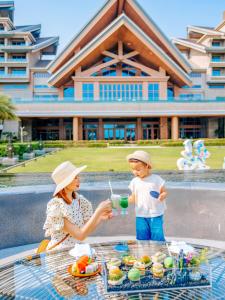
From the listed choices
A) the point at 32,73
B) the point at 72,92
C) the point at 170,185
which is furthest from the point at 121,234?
the point at 32,73

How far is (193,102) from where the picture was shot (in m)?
40.4

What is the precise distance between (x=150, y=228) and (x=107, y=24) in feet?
138

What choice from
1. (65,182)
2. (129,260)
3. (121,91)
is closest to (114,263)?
(129,260)

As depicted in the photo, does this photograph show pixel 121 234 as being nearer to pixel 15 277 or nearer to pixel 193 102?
pixel 15 277

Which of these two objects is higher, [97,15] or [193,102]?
[97,15]

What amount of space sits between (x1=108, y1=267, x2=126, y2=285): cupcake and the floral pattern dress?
31.7 inches

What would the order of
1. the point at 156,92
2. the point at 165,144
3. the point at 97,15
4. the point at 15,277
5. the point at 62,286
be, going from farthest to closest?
the point at 156,92 → the point at 97,15 → the point at 165,144 → the point at 15,277 → the point at 62,286

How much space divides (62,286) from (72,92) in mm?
44448

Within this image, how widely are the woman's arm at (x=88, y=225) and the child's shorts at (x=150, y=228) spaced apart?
2.97 feet

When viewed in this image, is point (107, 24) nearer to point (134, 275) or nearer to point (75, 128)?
point (75, 128)

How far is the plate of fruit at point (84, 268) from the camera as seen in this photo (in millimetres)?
2705

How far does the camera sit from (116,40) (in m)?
42.8

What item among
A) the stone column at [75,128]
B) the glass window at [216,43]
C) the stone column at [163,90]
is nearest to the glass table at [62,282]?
the stone column at [75,128]

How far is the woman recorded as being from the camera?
316cm
